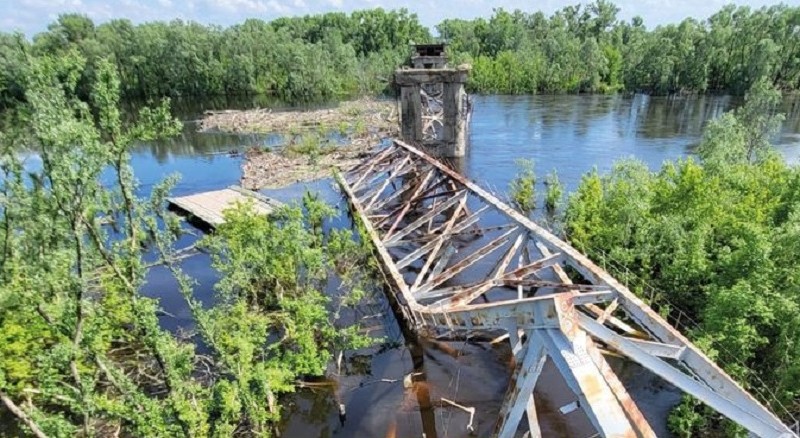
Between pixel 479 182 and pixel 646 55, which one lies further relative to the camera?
pixel 646 55

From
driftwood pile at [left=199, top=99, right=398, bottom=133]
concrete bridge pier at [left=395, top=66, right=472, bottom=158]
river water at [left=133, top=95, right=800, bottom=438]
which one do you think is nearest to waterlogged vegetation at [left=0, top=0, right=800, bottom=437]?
river water at [left=133, top=95, right=800, bottom=438]

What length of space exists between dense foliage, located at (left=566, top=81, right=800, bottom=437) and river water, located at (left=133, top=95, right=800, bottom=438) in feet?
8.13

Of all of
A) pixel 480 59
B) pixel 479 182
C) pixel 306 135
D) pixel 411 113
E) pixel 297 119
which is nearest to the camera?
pixel 479 182

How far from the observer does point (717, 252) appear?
13438mm

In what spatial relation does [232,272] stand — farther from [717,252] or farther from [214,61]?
[214,61]

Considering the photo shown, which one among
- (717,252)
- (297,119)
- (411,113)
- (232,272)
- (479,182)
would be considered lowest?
(479,182)

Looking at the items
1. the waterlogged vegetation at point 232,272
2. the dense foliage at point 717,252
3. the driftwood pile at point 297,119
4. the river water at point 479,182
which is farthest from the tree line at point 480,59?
the dense foliage at point 717,252

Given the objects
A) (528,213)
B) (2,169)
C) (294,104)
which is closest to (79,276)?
(2,169)

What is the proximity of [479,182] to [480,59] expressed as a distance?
176 feet

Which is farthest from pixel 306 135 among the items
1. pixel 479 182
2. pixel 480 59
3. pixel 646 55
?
pixel 646 55

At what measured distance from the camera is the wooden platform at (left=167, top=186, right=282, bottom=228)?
2377cm

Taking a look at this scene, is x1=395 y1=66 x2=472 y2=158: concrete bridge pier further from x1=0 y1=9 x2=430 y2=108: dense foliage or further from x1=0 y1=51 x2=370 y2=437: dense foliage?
x1=0 y1=9 x2=430 y2=108: dense foliage

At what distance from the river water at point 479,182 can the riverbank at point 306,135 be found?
1.98 meters

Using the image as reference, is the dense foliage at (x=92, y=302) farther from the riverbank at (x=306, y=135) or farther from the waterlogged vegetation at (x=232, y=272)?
the riverbank at (x=306, y=135)
